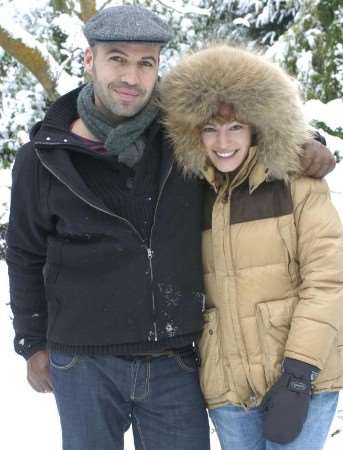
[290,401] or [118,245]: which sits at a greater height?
[118,245]

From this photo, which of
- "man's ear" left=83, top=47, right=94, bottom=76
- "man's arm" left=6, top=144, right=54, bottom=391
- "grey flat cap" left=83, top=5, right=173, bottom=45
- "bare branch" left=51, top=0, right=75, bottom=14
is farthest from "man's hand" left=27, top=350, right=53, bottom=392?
"bare branch" left=51, top=0, right=75, bottom=14

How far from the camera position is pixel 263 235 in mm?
2100

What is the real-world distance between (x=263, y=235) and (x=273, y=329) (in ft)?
1.10

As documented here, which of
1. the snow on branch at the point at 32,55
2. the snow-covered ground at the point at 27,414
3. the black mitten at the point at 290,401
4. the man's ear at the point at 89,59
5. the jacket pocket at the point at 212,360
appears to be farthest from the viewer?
the snow on branch at the point at 32,55

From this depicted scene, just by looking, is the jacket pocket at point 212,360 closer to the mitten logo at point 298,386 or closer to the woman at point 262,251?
the woman at point 262,251

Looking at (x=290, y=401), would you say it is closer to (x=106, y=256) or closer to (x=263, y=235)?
(x=263, y=235)

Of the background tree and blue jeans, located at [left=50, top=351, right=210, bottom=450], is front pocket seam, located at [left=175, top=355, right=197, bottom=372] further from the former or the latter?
the background tree

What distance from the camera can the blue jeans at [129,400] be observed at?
2.25 m

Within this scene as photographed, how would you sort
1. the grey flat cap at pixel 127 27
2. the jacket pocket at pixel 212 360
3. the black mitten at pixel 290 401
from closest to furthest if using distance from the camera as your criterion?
the black mitten at pixel 290 401 < the grey flat cap at pixel 127 27 < the jacket pocket at pixel 212 360

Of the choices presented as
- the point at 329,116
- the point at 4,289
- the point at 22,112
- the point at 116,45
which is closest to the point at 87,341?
the point at 116,45

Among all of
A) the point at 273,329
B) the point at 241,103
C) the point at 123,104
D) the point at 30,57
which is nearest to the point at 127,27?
the point at 123,104

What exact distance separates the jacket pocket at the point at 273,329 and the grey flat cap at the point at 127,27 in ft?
3.41

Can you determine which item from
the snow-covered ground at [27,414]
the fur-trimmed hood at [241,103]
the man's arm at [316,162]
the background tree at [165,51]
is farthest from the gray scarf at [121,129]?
the snow-covered ground at [27,414]

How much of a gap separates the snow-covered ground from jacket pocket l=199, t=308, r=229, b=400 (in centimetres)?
164
